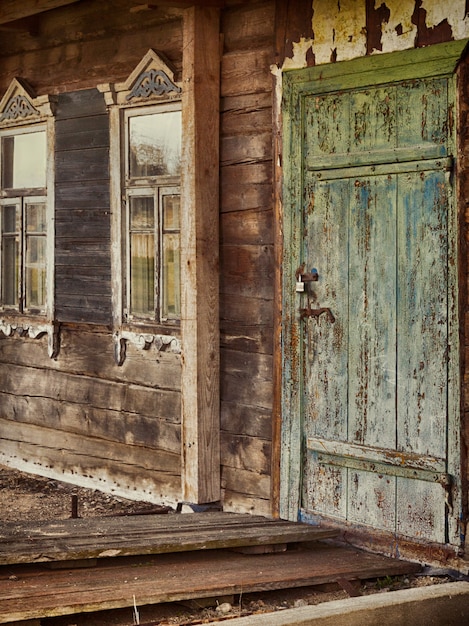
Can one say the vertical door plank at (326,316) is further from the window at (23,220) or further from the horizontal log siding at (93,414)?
the window at (23,220)

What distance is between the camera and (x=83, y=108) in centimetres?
763

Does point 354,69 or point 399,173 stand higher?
point 354,69

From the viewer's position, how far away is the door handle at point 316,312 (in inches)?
234

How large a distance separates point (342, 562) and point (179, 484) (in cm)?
167

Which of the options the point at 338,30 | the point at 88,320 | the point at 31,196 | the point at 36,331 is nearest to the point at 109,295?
the point at 88,320

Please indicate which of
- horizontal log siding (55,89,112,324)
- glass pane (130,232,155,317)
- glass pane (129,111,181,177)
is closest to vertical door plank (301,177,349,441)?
glass pane (129,111,181,177)

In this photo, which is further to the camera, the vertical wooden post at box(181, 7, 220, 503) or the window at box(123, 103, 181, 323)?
the window at box(123, 103, 181, 323)

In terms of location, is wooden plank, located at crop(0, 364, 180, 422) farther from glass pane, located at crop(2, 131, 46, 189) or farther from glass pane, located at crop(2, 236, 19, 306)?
glass pane, located at crop(2, 131, 46, 189)

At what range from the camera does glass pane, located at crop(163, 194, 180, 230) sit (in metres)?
7.01

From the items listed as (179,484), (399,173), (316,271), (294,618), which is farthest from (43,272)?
(294,618)

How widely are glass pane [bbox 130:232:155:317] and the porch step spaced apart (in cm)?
165

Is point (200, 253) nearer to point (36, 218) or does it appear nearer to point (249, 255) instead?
point (249, 255)

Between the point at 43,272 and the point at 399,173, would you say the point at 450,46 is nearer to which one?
the point at 399,173

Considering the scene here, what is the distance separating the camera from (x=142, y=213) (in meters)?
7.28
